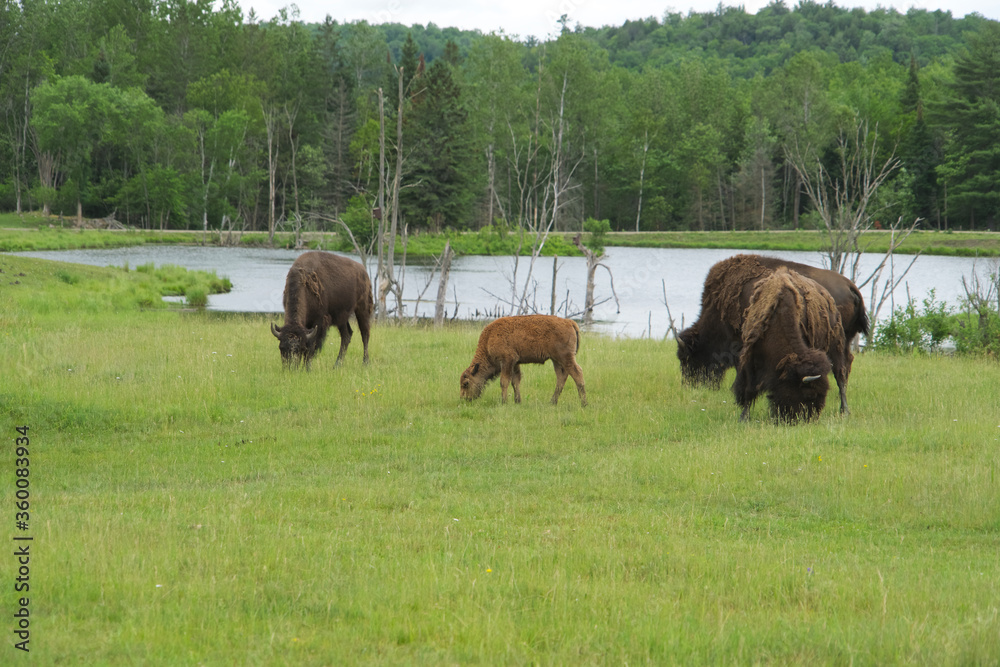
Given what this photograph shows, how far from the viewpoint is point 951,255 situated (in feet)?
182

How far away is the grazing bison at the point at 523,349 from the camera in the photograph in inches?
455

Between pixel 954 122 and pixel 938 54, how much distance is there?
74.8 metres

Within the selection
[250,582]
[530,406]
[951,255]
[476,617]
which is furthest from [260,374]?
[951,255]

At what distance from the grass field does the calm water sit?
11995mm

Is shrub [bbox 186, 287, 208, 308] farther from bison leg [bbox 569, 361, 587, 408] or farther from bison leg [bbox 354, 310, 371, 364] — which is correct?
bison leg [bbox 569, 361, 587, 408]

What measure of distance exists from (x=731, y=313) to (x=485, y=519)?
6665mm

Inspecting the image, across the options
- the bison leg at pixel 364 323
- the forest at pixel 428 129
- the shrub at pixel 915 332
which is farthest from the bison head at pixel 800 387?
the forest at pixel 428 129

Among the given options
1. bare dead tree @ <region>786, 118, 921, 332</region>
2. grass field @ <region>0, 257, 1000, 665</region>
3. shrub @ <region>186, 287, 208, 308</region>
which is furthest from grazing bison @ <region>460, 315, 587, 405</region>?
shrub @ <region>186, 287, 208, 308</region>

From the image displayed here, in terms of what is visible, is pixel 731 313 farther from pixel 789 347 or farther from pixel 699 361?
pixel 789 347

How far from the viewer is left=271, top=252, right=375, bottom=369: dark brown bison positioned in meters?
13.7

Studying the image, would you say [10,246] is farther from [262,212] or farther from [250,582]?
[250,582]

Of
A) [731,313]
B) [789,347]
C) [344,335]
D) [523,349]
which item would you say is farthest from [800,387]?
[344,335]

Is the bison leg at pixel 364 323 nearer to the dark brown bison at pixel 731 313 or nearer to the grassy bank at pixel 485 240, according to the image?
the dark brown bison at pixel 731 313

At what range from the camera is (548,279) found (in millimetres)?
42594
